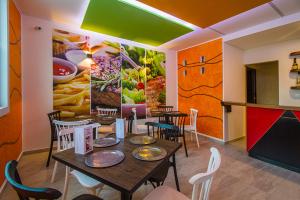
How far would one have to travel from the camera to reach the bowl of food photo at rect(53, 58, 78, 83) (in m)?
3.34

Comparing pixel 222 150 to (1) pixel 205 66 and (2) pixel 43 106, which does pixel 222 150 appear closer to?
(1) pixel 205 66

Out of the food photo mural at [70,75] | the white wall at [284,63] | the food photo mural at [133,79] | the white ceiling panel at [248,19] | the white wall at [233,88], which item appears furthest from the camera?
the food photo mural at [133,79]

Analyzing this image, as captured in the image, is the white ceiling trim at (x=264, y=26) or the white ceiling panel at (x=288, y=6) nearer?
the white ceiling panel at (x=288, y=6)

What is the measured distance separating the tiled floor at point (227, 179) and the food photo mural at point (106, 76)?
5.33 feet

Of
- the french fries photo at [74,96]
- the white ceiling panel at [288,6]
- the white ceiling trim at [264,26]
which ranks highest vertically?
the white ceiling panel at [288,6]

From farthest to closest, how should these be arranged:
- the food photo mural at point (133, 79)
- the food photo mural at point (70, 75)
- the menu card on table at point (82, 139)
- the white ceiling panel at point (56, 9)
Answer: the food photo mural at point (133, 79)
the food photo mural at point (70, 75)
the white ceiling panel at point (56, 9)
the menu card on table at point (82, 139)

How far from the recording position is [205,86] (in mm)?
4363

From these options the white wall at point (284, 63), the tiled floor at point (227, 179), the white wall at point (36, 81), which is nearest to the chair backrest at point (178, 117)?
the tiled floor at point (227, 179)

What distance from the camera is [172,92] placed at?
208 inches

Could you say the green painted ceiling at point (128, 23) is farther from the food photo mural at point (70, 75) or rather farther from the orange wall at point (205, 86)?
the orange wall at point (205, 86)

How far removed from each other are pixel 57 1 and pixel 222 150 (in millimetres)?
4180

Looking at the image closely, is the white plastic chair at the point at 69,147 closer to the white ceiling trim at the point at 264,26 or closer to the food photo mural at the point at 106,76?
the food photo mural at the point at 106,76

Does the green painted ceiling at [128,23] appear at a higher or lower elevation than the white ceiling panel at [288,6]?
higher

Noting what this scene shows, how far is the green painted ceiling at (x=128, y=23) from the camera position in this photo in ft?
8.84
